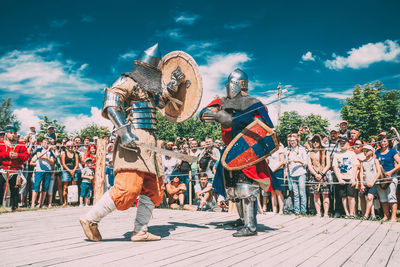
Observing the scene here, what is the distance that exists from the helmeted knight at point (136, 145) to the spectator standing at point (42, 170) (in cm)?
499

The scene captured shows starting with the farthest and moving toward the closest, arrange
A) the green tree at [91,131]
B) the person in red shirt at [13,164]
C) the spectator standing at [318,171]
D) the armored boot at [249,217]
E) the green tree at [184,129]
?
A: the green tree at [91,131], the green tree at [184,129], the person in red shirt at [13,164], the spectator standing at [318,171], the armored boot at [249,217]

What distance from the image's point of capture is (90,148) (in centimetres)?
809

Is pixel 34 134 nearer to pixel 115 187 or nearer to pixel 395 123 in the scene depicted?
pixel 115 187

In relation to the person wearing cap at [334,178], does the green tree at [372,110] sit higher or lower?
higher

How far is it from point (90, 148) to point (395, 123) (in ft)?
85.9

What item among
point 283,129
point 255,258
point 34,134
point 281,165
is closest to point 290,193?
point 281,165

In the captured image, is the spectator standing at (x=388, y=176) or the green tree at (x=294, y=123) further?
the green tree at (x=294, y=123)

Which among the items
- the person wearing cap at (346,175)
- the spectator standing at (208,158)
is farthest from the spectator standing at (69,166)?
the person wearing cap at (346,175)

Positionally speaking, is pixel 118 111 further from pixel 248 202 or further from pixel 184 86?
pixel 248 202

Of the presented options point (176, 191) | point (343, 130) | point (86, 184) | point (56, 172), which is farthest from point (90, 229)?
point (343, 130)

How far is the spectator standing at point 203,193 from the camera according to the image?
669cm

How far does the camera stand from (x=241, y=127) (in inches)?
141

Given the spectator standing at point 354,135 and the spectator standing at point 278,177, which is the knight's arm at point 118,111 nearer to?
the spectator standing at point 278,177

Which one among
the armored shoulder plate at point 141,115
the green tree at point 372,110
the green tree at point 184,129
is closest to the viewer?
the armored shoulder plate at point 141,115
